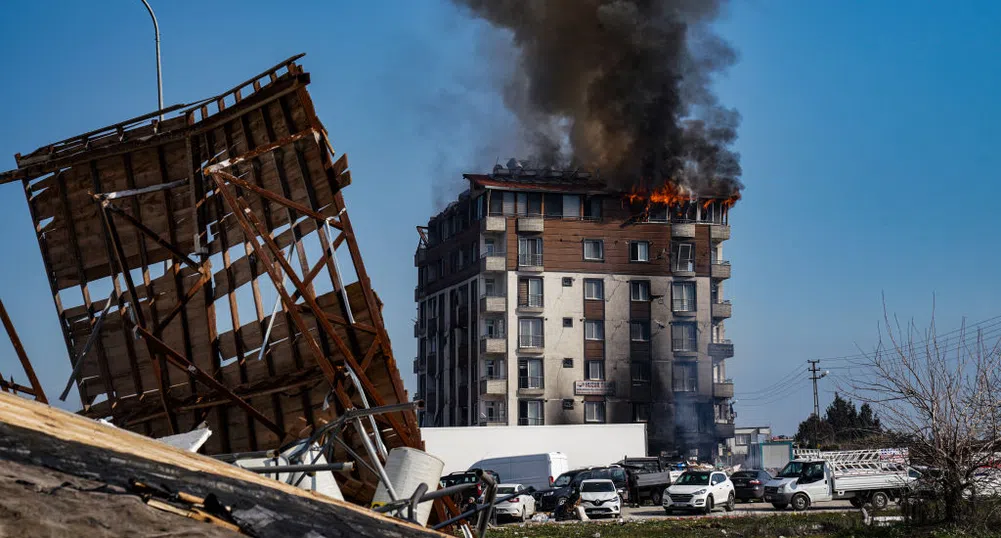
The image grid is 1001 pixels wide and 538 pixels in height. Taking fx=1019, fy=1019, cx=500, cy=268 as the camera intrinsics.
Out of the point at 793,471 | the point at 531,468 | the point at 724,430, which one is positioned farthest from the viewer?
the point at 724,430

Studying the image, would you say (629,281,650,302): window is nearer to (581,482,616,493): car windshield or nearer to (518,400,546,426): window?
(518,400,546,426): window

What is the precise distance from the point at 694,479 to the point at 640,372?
41.7 m

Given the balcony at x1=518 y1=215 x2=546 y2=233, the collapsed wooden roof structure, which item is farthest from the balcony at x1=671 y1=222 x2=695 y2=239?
the collapsed wooden roof structure

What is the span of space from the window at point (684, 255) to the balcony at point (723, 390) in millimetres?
10015

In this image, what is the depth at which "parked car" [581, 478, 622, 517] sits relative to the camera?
1601 inches

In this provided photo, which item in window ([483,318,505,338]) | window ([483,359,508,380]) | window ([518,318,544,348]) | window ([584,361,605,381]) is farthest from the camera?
window ([584,361,605,381])

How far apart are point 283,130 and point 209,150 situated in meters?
1.59

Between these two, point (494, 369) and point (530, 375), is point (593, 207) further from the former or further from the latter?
point (494, 369)

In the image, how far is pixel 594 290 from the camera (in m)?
84.8

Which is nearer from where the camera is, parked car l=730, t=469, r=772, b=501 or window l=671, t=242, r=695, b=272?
parked car l=730, t=469, r=772, b=501

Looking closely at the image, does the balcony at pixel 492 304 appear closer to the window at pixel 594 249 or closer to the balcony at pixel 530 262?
the balcony at pixel 530 262

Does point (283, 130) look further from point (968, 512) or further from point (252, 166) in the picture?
point (968, 512)

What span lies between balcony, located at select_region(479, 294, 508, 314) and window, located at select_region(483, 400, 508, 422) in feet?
23.7

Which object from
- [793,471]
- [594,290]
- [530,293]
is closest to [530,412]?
[530,293]
